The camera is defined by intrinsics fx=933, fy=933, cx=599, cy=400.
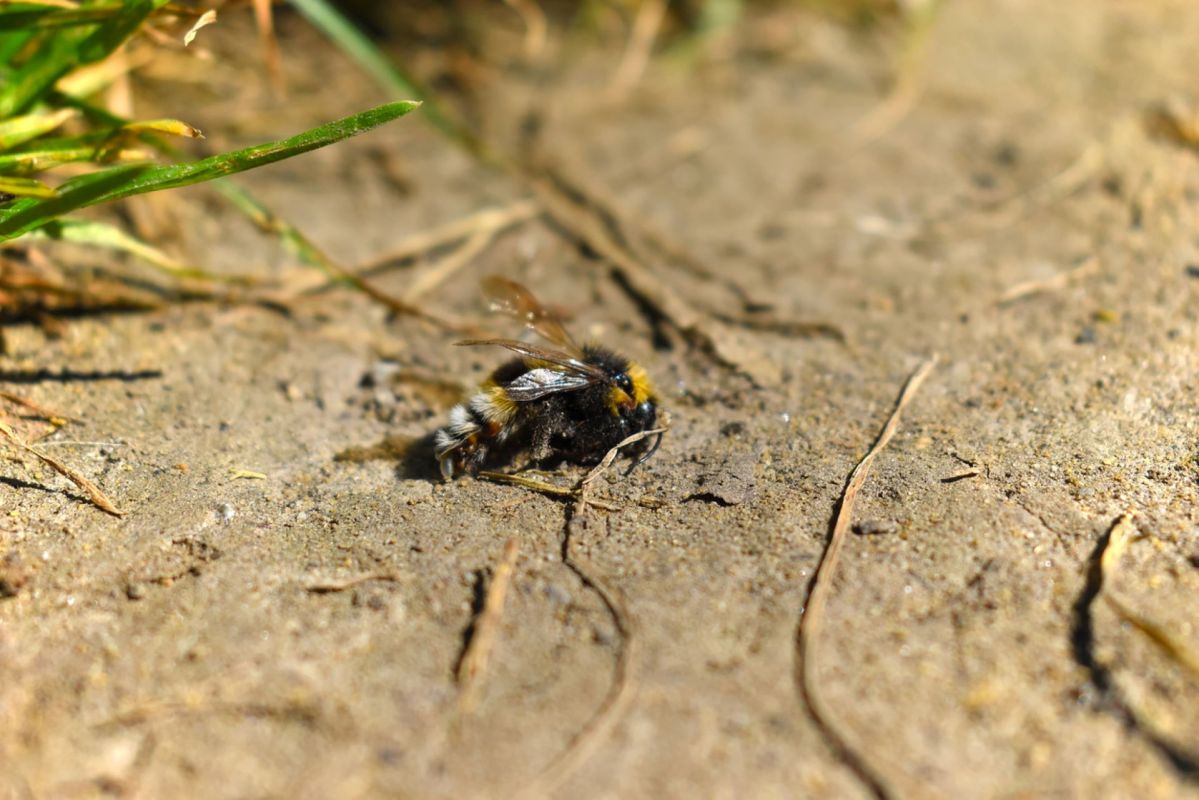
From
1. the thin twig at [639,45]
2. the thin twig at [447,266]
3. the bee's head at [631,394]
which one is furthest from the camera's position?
the thin twig at [639,45]

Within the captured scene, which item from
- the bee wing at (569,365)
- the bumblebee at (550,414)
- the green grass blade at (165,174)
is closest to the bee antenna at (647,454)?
the bumblebee at (550,414)

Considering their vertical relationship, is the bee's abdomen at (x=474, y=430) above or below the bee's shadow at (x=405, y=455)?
above

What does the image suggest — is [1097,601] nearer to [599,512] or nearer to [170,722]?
[599,512]

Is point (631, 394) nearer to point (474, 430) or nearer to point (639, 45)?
point (474, 430)

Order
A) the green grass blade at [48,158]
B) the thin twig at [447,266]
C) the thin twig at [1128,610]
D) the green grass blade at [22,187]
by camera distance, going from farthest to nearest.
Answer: the thin twig at [447,266], the green grass blade at [48,158], the green grass blade at [22,187], the thin twig at [1128,610]

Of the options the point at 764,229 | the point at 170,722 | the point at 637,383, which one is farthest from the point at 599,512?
the point at 764,229

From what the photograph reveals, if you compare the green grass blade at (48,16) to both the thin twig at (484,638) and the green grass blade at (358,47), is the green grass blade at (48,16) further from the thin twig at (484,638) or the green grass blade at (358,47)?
the thin twig at (484,638)
